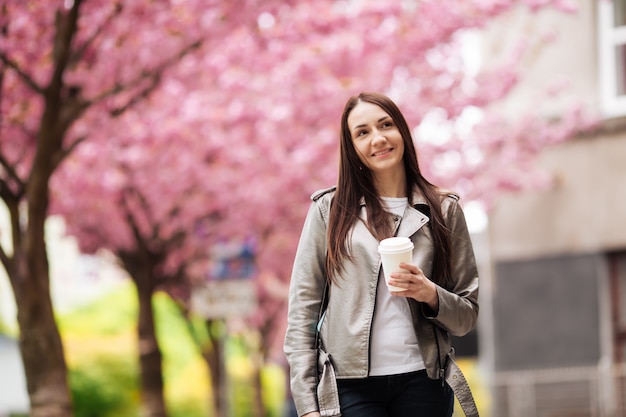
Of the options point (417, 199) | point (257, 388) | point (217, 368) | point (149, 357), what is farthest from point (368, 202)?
point (257, 388)

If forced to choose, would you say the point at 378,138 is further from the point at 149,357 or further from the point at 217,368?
the point at 217,368

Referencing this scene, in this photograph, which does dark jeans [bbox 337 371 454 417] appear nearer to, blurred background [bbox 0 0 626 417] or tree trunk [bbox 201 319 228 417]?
blurred background [bbox 0 0 626 417]

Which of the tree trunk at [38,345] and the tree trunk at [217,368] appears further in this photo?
the tree trunk at [217,368]

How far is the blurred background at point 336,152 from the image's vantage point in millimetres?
10164

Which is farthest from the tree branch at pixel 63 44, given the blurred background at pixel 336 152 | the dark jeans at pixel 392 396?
the dark jeans at pixel 392 396

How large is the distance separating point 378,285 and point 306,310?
10.4 inches

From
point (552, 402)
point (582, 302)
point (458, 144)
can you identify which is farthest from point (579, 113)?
point (552, 402)

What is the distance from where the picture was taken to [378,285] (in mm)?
3459

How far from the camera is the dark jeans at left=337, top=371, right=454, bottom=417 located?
339cm

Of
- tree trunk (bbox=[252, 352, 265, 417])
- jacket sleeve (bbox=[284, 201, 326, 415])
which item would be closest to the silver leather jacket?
jacket sleeve (bbox=[284, 201, 326, 415])

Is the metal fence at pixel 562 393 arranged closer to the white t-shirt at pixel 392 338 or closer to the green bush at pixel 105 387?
the white t-shirt at pixel 392 338

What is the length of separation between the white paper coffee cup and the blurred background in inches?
221

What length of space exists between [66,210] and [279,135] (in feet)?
9.83

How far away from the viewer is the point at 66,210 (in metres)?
13.5
